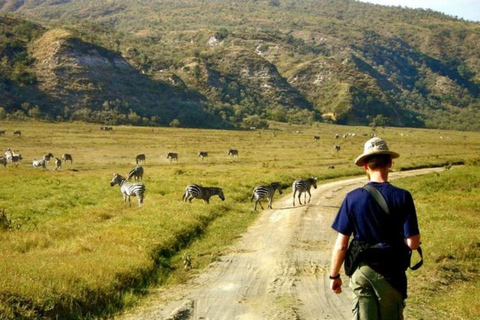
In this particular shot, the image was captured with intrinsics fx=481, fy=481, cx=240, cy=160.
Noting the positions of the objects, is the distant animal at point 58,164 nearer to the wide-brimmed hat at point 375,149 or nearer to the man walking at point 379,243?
the wide-brimmed hat at point 375,149

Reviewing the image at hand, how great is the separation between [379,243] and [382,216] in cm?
34

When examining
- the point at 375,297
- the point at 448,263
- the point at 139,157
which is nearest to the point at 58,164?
the point at 139,157

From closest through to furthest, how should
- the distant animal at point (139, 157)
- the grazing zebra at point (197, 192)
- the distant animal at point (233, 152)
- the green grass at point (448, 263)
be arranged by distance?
the green grass at point (448, 263) < the grazing zebra at point (197, 192) < the distant animal at point (139, 157) < the distant animal at point (233, 152)

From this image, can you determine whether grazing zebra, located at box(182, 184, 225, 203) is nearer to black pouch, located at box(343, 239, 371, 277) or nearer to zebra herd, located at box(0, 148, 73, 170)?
black pouch, located at box(343, 239, 371, 277)

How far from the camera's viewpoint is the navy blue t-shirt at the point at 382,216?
5.84 metres

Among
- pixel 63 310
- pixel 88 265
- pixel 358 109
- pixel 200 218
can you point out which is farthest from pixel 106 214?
pixel 358 109

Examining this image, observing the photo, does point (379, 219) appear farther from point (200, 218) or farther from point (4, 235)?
point (200, 218)

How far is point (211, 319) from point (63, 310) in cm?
294

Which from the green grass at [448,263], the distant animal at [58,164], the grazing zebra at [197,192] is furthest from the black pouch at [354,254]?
the distant animal at [58,164]

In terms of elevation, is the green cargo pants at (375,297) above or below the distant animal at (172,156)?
above

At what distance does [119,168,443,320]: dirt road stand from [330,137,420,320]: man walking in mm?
3842

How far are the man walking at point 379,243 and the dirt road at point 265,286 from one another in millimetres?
3842

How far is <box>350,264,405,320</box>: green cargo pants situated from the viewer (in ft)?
19.4

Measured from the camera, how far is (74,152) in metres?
61.2
